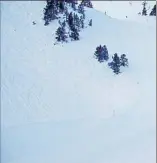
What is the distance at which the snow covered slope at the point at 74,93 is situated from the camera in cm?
1870

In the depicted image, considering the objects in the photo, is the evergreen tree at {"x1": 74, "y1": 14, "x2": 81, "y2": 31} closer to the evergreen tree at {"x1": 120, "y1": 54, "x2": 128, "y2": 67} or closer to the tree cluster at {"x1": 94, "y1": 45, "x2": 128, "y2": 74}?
the tree cluster at {"x1": 94, "y1": 45, "x2": 128, "y2": 74}

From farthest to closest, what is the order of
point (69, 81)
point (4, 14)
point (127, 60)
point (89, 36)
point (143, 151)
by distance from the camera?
point (4, 14) < point (89, 36) < point (127, 60) < point (69, 81) < point (143, 151)

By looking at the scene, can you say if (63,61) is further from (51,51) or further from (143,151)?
(143,151)

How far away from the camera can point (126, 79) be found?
1146 inches

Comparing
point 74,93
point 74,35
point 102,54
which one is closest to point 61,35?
point 74,35

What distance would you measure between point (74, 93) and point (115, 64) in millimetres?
4989

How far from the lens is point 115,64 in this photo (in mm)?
30203

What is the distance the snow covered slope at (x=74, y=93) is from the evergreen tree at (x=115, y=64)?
2.04 feet

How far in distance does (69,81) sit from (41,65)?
3286mm

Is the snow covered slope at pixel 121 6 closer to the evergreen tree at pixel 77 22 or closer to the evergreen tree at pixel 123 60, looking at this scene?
the evergreen tree at pixel 77 22

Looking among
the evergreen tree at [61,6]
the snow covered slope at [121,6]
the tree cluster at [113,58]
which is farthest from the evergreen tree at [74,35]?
the snow covered slope at [121,6]

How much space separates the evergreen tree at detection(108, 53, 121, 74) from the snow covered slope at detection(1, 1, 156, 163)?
0.62 m

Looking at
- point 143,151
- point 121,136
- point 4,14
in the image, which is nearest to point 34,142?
point 121,136

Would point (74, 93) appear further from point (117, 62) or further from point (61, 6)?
point (61, 6)
